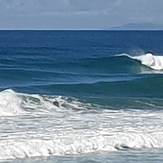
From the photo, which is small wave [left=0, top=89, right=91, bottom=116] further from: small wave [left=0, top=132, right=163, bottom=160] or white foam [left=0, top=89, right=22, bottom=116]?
small wave [left=0, top=132, right=163, bottom=160]

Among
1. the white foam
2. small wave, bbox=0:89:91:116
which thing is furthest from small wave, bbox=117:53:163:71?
the white foam

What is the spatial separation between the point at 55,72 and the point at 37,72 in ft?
3.65

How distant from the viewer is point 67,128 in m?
13.8

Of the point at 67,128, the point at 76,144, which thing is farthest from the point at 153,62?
the point at 76,144

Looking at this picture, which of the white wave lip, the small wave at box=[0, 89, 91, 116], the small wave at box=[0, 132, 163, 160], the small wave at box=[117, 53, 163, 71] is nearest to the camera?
the small wave at box=[0, 132, 163, 160]

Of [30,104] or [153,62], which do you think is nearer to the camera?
[30,104]

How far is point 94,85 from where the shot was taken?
946 inches

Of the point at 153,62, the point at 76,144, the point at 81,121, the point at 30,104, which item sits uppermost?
the point at 153,62

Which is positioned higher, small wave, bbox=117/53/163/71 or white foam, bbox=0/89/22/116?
small wave, bbox=117/53/163/71

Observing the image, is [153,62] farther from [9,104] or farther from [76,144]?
[76,144]

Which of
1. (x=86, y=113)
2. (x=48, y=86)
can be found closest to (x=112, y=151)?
(x=86, y=113)

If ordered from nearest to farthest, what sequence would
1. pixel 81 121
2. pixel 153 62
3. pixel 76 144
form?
pixel 76 144
pixel 81 121
pixel 153 62

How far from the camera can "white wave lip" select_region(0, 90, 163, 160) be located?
39.2 feet

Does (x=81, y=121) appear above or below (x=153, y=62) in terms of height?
below
